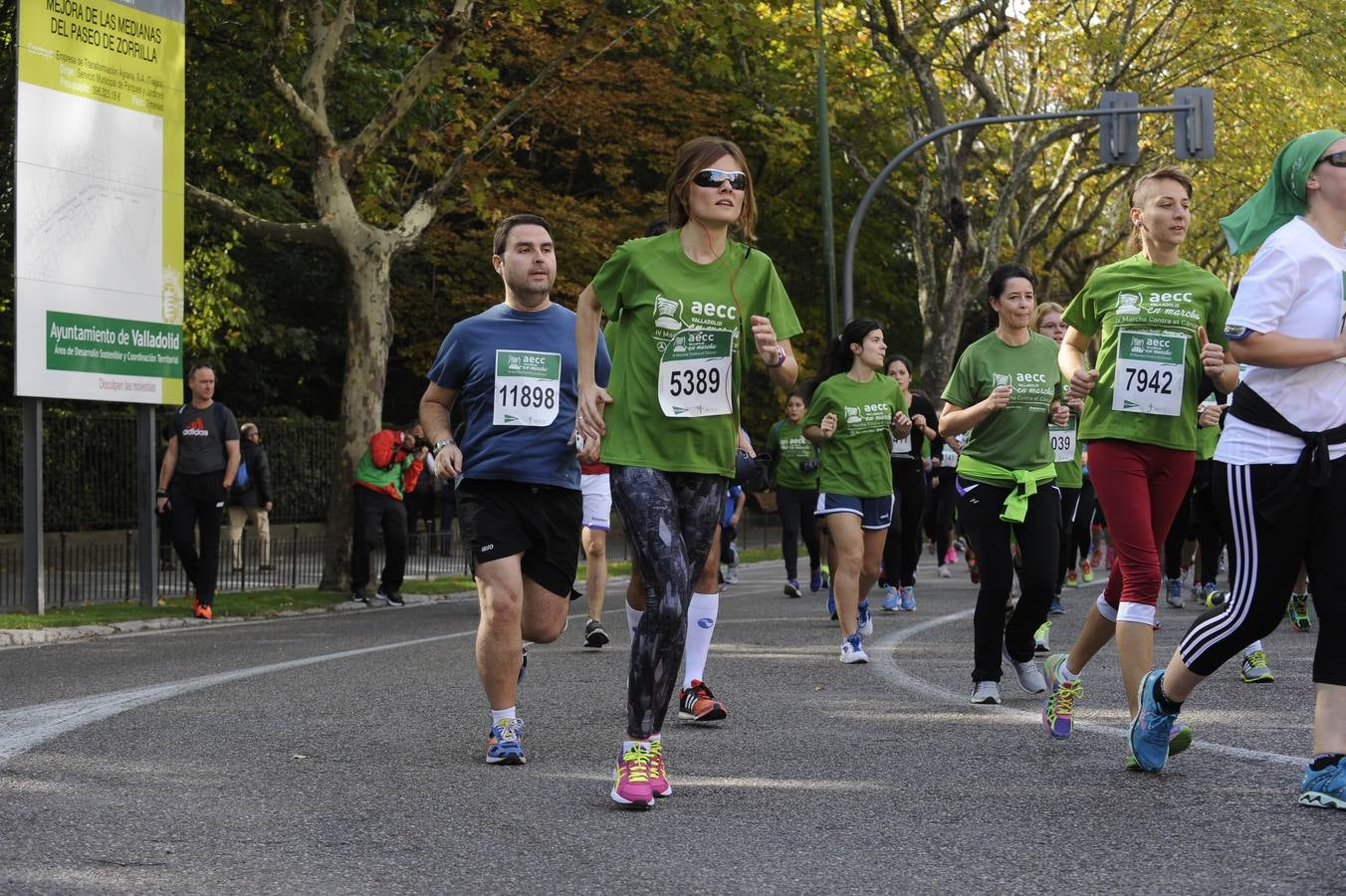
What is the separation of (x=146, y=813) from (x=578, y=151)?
2780 cm

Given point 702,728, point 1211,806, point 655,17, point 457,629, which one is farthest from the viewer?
point 655,17

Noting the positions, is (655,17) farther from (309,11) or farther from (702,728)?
(702,728)

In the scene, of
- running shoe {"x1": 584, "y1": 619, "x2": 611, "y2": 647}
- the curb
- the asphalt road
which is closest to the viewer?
the asphalt road

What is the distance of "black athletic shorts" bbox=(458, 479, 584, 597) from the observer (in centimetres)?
686

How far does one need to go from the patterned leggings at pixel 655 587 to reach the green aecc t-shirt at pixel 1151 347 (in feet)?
6.62

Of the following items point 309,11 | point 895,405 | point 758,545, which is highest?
point 309,11

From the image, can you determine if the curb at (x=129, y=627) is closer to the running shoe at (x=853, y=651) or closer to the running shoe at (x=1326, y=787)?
the running shoe at (x=853, y=651)

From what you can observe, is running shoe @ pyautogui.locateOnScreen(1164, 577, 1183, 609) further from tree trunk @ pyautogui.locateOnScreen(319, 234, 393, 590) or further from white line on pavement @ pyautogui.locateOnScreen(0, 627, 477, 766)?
tree trunk @ pyautogui.locateOnScreen(319, 234, 393, 590)

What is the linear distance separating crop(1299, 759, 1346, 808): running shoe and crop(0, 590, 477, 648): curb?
30.1 ft

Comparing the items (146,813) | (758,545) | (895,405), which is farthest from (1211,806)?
(758,545)

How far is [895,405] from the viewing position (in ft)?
38.5

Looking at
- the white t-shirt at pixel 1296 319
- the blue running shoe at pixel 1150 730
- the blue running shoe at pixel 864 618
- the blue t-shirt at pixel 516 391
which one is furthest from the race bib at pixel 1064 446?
the white t-shirt at pixel 1296 319

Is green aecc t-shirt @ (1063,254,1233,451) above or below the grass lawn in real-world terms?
above

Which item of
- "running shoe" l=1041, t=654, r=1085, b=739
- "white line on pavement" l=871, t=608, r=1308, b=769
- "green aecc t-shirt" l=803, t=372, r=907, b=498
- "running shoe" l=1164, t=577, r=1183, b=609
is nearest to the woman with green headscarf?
"white line on pavement" l=871, t=608, r=1308, b=769
